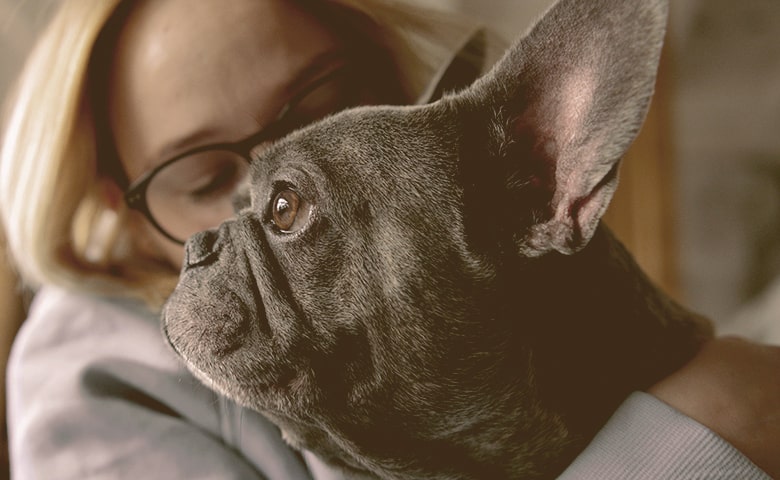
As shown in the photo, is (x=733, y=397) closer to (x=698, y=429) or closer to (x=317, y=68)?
(x=698, y=429)

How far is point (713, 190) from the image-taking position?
2.21 metres

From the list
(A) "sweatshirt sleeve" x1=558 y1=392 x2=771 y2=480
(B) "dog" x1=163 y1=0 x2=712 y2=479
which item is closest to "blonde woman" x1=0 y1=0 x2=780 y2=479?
(A) "sweatshirt sleeve" x1=558 y1=392 x2=771 y2=480

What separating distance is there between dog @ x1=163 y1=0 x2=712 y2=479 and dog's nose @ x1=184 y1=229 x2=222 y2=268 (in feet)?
0.03

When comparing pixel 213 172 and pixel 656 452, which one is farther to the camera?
pixel 213 172

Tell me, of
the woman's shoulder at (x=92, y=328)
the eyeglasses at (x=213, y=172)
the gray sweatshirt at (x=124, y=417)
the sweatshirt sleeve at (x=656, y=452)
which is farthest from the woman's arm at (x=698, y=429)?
the woman's shoulder at (x=92, y=328)

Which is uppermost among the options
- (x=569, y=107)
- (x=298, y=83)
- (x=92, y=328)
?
(x=569, y=107)

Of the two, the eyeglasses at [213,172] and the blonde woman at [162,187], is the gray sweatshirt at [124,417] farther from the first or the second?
the eyeglasses at [213,172]

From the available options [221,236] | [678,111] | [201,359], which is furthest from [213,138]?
[678,111]

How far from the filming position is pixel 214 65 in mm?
807

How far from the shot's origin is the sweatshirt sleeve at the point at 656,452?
0.62 meters

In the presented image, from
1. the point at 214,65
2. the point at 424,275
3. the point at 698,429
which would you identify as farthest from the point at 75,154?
the point at 698,429

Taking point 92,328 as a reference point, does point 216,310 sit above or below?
above

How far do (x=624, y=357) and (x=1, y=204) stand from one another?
1054mm

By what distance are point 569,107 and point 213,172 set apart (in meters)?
0.48
